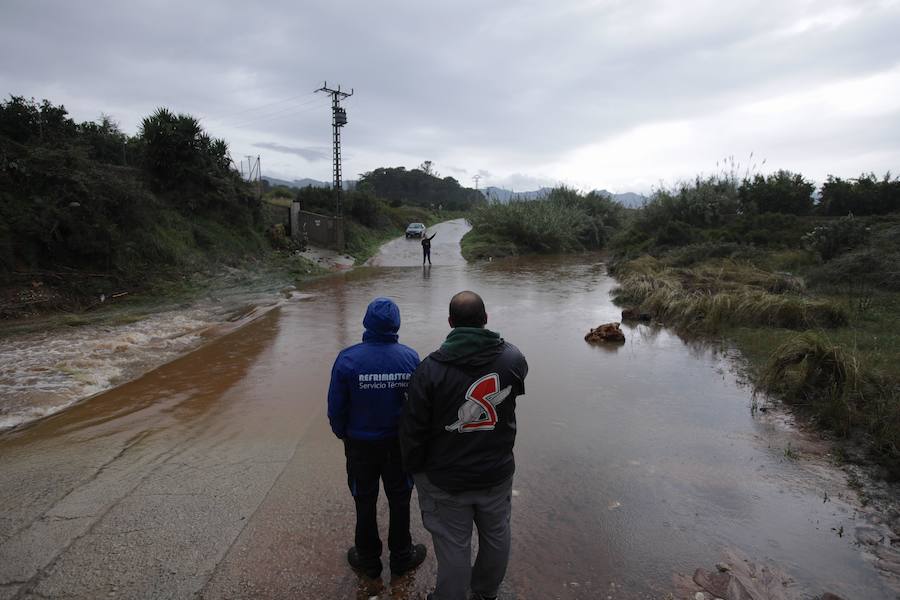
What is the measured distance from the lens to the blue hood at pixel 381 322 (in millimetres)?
2973

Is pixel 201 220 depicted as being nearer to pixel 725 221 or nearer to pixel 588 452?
pixel 588 452

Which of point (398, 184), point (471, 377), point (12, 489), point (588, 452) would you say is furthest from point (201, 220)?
point (398, 184)

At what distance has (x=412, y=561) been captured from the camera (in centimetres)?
335

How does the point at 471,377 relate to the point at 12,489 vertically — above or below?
above

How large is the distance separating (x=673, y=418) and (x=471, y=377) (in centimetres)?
455

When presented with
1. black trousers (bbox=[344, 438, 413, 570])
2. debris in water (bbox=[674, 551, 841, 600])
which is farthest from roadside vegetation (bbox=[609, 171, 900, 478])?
black trousers (bbox=[344, 438, 413, 570])

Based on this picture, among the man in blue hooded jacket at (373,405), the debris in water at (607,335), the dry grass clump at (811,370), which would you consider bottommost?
the debris in water at (607,335)

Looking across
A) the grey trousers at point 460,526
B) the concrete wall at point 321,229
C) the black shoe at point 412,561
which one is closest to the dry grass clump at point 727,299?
the black shoe at point 412,561

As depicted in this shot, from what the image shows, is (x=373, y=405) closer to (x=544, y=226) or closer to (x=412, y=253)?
(x=412, y=253)

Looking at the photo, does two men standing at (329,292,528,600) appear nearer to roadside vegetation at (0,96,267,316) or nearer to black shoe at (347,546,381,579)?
black shoe at (347,546,381,579)

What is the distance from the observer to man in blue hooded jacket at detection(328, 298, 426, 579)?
9.68ft

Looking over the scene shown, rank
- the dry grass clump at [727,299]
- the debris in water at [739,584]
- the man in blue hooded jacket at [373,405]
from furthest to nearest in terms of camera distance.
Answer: the dry grass clump at [727,299]
the debris in water at [739,584]
the man in blue hooded jacket at [373,405]

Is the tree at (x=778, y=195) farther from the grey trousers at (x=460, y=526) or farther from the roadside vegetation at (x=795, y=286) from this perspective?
→ the grey trousers at (x=460, y=526)

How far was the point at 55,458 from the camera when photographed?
4.98 meters
